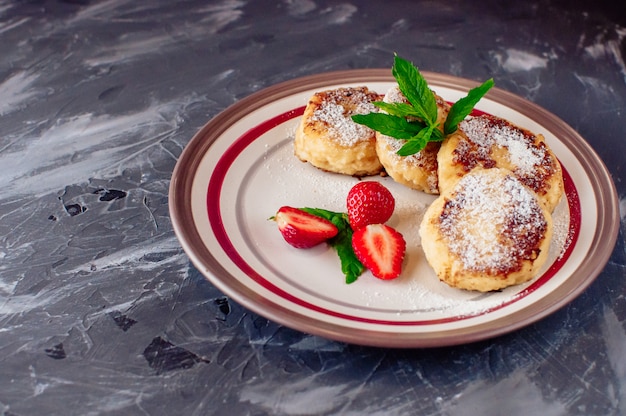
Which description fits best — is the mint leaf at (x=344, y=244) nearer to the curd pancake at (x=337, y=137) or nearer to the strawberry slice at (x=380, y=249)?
the strawberry slice at (x=380, y=249)

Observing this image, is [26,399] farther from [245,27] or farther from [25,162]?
[245,27]

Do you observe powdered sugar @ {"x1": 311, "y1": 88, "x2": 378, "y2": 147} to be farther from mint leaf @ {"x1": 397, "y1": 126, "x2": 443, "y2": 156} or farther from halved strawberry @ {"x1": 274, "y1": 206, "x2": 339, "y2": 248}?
halved strawberry @ {"x1": 274, "y1": 206, "x2": 339, "y2": 248}

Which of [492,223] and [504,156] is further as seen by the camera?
[504,156]

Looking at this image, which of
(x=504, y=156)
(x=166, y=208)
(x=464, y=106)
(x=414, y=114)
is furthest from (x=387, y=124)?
(x=166, y=208)

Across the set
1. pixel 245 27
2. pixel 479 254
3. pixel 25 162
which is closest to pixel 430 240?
pixel 479 254

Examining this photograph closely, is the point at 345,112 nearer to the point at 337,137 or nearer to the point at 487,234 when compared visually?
the point at 337,137

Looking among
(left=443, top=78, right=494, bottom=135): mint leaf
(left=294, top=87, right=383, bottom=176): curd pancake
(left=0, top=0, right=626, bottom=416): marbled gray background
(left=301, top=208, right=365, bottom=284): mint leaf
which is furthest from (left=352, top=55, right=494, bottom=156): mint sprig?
(left=0, top=0, right=626, bottom=416): marbled gray background
